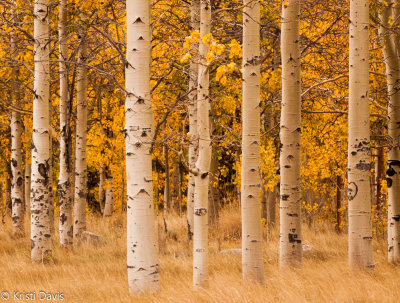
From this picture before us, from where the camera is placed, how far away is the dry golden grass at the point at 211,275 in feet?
16.9

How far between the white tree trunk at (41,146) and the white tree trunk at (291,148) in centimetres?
403

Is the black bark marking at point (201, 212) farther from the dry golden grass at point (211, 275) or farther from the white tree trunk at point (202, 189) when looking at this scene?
the dry golden grass at point (211, 275)

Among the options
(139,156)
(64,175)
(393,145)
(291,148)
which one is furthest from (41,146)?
(393,145)

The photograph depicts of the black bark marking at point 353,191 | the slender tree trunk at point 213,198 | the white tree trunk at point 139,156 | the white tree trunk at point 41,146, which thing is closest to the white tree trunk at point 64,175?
the white tree trunk at point 41,146

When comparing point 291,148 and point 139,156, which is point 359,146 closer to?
point 291,148

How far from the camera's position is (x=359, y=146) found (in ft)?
20.7

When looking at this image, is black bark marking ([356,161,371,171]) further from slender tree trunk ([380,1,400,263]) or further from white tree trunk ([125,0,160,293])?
white tree trunk ([125,0,160,293])

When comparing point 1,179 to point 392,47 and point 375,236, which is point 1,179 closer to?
point 375,236

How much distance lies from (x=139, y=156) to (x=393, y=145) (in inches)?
164

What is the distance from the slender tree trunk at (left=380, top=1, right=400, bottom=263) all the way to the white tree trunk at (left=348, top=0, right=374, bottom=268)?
1.23 meters

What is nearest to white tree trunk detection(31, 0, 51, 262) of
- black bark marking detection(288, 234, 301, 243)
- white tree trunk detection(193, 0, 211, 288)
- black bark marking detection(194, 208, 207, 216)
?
white tree trunk detection(193, 0, 211, 288)

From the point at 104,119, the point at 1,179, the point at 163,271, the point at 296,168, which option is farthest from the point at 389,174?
the point at 1,179

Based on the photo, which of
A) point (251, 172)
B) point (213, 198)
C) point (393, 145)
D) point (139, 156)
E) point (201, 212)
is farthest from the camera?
point (213, 198)

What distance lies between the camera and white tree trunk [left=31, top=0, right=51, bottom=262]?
847cm
